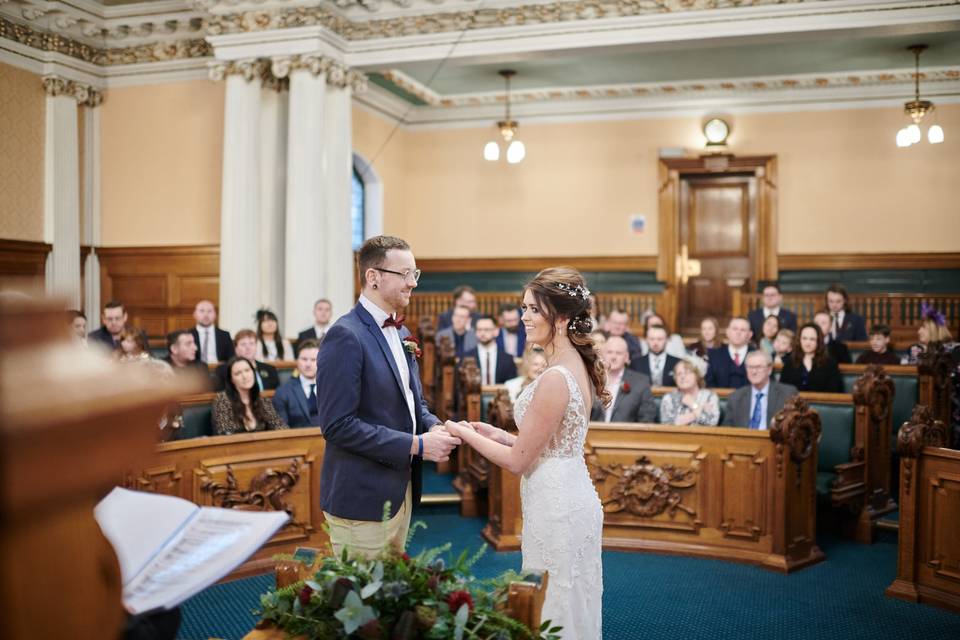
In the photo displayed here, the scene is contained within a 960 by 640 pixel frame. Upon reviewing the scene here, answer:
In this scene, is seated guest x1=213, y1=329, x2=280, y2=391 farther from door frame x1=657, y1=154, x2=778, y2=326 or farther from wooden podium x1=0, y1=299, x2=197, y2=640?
door frame x1=657, y1=154, x2=778, y2=326

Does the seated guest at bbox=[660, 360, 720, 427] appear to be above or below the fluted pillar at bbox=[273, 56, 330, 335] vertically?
below

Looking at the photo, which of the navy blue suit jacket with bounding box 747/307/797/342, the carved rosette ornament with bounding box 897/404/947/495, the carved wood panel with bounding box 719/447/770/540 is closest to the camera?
the carved rosette ornament with bounding box 897/404/947/495

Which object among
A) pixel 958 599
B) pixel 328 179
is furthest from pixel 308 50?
pixel 958 599

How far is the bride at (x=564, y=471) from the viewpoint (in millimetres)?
2734

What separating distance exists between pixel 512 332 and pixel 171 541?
25.9ft

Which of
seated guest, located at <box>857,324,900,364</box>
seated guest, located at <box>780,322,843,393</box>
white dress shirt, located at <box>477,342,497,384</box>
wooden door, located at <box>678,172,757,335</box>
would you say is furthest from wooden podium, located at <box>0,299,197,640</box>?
wooden door, located at <box>678,172,757,335</box>

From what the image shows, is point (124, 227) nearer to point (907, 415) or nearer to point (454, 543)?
point (454, 543)

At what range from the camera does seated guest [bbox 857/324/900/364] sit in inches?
296

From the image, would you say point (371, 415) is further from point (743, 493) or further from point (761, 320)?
point (761, 320)

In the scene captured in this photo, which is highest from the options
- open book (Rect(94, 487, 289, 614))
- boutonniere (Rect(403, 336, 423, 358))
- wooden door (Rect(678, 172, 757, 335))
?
wooden door (Rect(678, 172, 757, 335))

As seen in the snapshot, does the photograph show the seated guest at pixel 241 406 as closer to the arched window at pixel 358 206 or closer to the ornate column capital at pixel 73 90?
the ornate column capital at pixel 73 90

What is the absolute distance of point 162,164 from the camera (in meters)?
10.4

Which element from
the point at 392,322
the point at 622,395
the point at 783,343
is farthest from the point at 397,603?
the point at 783,343

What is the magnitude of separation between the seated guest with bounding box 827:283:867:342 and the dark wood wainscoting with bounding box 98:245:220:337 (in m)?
7.44
